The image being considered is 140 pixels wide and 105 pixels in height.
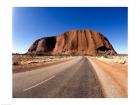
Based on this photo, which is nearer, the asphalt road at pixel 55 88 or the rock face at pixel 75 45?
the asphalt road at pixel 55 88

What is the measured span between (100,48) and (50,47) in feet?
9.81

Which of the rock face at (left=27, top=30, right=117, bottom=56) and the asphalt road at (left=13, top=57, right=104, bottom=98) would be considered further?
the rock face at (left=27, top=30, right=117, bottom=56)

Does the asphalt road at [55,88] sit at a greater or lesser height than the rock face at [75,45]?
lesser

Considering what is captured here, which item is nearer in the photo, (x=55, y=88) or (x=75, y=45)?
(x=55, y=88)

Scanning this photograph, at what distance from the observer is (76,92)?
10.9 m

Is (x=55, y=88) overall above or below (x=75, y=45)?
below

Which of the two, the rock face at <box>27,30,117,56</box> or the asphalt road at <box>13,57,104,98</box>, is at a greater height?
the rock face at <box>27,30,117,56</box>

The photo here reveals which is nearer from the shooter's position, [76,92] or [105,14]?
[76,92]
